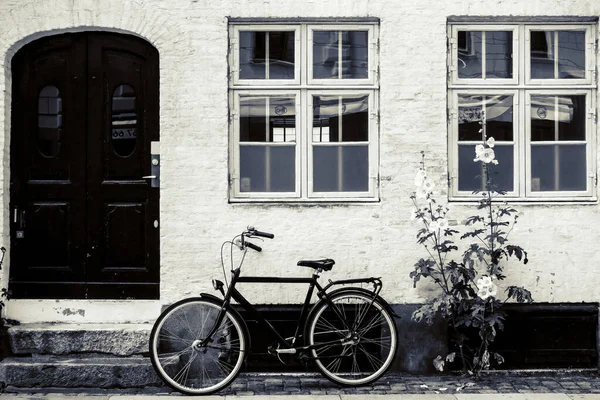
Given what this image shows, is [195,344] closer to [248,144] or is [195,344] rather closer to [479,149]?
[248,144]

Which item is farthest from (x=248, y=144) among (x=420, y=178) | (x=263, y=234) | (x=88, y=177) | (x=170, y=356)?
(x=170, y=356)

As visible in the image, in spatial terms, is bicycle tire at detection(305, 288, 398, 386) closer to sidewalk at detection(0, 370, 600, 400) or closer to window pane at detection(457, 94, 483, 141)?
sidewalk at detection(0, 370, 600, 400)

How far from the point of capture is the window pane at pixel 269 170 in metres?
7.11

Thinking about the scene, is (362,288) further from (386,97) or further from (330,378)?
(386,97)

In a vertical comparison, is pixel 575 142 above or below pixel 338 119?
below

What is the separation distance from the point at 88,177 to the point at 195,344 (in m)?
1.95

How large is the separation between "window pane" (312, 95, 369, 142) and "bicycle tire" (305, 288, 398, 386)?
4.91 ft

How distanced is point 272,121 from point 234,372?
231 centimetres

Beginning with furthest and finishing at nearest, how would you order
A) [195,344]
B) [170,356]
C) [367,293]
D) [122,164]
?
[122,164], [367,293], [170,356], [195,344]

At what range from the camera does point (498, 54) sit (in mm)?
7125

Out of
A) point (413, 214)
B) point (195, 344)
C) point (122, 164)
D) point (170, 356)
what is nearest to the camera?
point (195, 344)

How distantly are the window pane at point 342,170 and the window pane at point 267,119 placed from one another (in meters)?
0.33

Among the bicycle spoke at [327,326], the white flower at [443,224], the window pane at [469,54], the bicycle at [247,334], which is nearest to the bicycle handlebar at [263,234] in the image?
the bicycle at [247,334]

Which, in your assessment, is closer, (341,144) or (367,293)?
(367,293)
